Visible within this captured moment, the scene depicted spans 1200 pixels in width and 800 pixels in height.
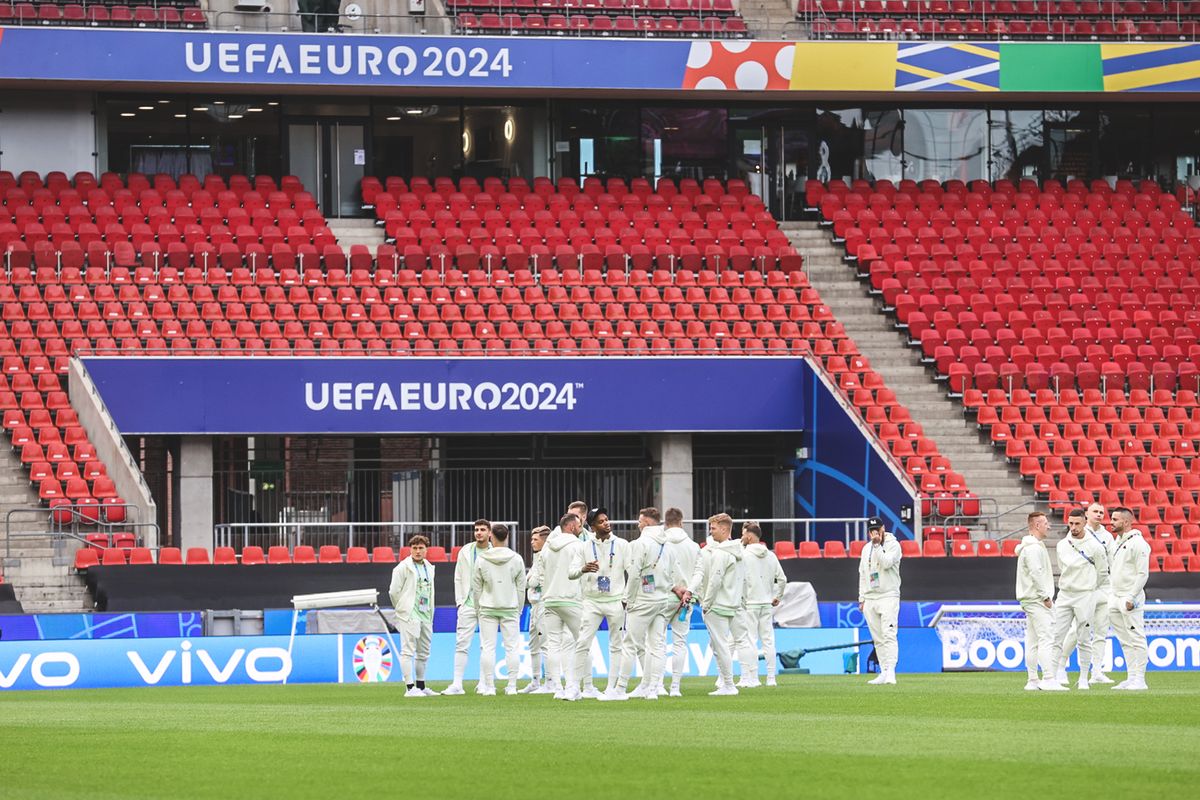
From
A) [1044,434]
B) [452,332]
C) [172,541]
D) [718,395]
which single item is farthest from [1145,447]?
[172,541]

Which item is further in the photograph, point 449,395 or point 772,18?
point 772,18

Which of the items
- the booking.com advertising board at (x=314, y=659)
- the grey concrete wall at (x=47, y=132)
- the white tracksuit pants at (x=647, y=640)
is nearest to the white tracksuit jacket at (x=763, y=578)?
the booking.com advertising board at (x=314, y=659)

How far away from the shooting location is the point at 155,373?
30.6m

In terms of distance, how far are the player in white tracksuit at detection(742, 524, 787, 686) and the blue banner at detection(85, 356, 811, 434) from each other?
10212 mm

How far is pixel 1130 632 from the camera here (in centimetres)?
2039

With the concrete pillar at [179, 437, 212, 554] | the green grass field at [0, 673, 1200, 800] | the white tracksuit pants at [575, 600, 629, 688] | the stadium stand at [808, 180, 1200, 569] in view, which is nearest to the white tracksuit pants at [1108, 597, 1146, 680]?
the green grass field at [0, 673, 1200, 800]

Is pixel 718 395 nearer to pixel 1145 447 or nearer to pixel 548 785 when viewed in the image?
→ pixel 1145 447

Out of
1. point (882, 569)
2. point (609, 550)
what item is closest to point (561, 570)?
point (609, 550)

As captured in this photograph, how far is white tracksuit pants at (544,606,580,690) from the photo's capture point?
1833 cm

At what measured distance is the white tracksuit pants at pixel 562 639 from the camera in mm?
18328

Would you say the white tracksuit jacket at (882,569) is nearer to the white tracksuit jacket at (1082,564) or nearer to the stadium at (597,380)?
the stadium at (597,380)

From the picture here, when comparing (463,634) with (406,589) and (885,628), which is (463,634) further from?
(885,628)

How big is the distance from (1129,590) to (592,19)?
72.0 ft

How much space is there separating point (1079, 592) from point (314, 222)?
20.1 meters
